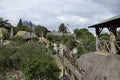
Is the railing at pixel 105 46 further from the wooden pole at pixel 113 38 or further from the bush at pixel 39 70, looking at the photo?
the bush at pixel 39 70

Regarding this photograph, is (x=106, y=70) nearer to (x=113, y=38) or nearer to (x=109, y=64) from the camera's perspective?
(x=109, y=64)

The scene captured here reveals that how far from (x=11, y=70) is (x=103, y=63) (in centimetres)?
2045

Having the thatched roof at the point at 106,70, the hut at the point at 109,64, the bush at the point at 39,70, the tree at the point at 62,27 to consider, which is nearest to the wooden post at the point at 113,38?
the hut at the point at 109,64

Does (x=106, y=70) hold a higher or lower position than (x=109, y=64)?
lower

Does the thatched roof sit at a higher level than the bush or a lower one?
higher

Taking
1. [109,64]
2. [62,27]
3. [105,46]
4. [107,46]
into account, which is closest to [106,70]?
[109,64]

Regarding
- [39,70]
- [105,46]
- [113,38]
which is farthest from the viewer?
[39,70]

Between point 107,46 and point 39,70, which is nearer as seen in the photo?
point 107,46

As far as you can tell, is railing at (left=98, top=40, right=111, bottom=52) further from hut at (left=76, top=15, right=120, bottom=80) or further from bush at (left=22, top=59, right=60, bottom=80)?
bush at (left=22, top=59, right=60, bottom=80)

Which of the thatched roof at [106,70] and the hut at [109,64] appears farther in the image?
the hut at [109,64]

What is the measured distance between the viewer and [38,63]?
66.5 feet

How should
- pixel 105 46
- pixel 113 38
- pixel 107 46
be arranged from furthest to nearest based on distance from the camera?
1. pixel 105 46
2. pixel 107 46
3. pixel 113 38

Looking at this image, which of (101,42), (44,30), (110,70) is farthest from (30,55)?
(44,30)

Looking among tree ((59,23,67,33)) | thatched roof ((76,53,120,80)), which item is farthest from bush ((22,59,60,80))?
tree ((59,23,67,33))
